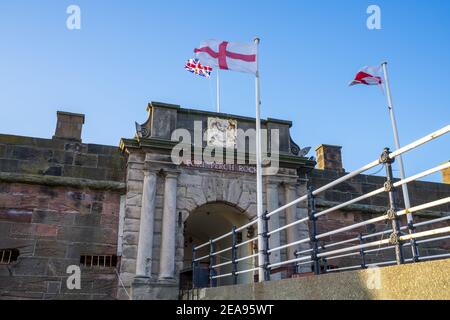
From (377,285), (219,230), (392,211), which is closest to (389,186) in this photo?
(392,211)

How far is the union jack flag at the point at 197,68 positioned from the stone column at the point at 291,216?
4368 mm

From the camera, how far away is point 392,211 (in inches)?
147

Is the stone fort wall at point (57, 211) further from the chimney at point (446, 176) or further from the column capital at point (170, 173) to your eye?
the chimney at point (446, 176)

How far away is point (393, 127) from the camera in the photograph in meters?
10.0

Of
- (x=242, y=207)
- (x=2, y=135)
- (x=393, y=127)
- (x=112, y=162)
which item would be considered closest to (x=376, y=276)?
(x=393, y=127)

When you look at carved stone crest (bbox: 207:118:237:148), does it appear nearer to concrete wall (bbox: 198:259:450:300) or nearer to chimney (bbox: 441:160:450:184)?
concrete wall (bbox: 198:259:450:300)

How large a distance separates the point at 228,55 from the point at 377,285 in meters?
6.59

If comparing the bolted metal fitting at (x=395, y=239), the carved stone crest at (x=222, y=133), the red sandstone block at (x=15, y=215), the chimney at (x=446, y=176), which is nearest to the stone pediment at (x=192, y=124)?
the carved stone crest at (x=222, y=133)

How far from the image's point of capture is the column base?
9695 mm

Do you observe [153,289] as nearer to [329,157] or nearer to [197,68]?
[197,68]

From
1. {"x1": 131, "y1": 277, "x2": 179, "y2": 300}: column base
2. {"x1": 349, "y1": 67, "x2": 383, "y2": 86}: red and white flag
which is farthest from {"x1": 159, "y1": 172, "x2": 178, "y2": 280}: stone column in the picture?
{"x1": 349, "y1": 67, "x2": 383, "y2": 86}: red and white flag

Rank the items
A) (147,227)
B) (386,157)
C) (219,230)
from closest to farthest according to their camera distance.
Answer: (386,157), (147,227), (219,230)

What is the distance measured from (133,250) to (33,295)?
2391 mm
